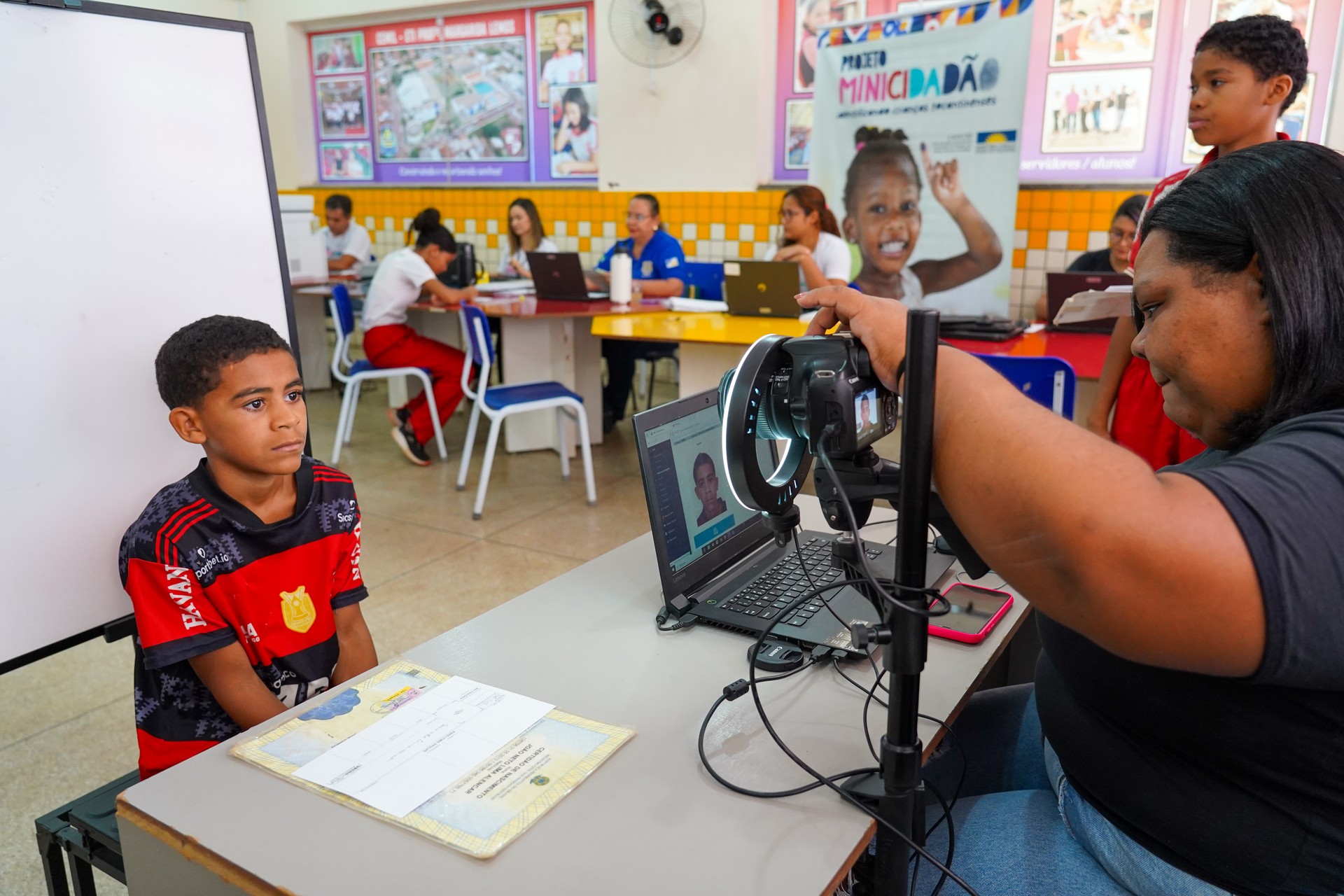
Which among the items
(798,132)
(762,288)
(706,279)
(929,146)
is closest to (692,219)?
(798,132)

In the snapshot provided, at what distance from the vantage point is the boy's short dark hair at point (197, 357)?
4.31ft

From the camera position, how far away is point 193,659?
1274mm

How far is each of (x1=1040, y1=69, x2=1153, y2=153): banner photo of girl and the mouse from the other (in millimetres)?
4692

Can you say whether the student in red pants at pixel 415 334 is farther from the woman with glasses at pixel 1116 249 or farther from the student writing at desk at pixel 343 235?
the woman with glasses at pixel 1116 249

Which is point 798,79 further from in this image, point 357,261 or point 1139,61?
point 357,261

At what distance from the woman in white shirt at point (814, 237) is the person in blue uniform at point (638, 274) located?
87 centimetres

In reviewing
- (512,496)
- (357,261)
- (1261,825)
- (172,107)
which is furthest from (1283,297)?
(357,261)

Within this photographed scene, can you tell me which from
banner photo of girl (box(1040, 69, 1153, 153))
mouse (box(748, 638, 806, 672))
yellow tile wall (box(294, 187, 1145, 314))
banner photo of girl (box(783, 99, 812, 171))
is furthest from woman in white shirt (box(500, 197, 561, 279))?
mouse (box(748, 638, 806, 672))

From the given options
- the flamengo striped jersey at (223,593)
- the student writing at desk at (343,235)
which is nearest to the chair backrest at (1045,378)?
the flamengo striped jersey at (223,593)

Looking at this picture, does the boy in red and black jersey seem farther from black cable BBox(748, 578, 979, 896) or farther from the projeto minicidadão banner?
the projeto minicidadão banner

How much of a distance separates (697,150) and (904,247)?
189 cm

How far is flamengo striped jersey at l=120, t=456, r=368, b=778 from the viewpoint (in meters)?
1.24

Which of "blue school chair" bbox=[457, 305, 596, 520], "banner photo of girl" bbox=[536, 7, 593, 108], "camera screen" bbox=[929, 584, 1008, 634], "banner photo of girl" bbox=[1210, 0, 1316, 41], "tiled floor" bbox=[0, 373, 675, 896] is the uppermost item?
"banner photo of girl" bbox=[536, 7, 593, 108]

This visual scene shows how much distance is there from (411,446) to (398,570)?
5.08ft
